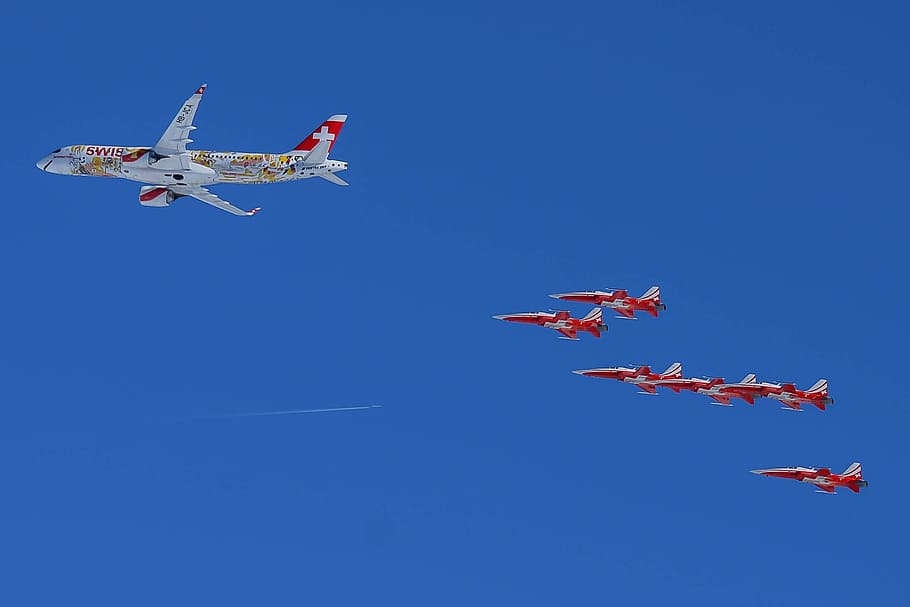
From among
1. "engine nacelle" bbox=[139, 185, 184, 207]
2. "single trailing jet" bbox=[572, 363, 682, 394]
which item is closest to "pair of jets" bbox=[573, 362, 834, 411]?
"single trailing jet" bbox=[572, 363, 682, 394]

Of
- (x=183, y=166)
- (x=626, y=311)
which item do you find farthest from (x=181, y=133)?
(x=626, y=311)

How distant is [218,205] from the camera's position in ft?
399

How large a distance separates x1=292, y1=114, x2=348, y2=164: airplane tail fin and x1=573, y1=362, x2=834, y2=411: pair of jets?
22.7m

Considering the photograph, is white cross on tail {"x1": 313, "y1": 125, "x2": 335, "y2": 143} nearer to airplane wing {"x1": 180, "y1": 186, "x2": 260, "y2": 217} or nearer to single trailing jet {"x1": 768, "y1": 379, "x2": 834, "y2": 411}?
airplane wing {"x1": 180, "y1": 186, "x2": 260, "y2": 217}

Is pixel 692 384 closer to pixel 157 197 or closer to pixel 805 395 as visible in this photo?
pixel 805 395

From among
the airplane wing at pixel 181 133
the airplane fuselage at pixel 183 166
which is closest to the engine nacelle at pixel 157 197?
the airplane fuselage at pixel 183 166

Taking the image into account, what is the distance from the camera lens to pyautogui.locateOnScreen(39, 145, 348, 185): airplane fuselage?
11425 cm

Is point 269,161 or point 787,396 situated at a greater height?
point 269,161

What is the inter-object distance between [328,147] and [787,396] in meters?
34.8

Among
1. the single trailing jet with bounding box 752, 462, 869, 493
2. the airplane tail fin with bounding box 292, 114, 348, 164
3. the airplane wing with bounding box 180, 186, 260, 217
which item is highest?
the airplane tail fin with bounding box 292, 114, 348, 164

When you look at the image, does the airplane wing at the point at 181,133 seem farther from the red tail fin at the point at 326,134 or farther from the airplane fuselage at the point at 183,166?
the red tail fin at the point at 326,134

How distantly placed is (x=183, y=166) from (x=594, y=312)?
95.4 ft

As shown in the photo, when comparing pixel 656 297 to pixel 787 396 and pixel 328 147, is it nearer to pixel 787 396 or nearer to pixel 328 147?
pixel 787 396

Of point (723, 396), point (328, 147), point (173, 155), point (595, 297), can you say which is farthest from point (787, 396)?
point (173, 155)
